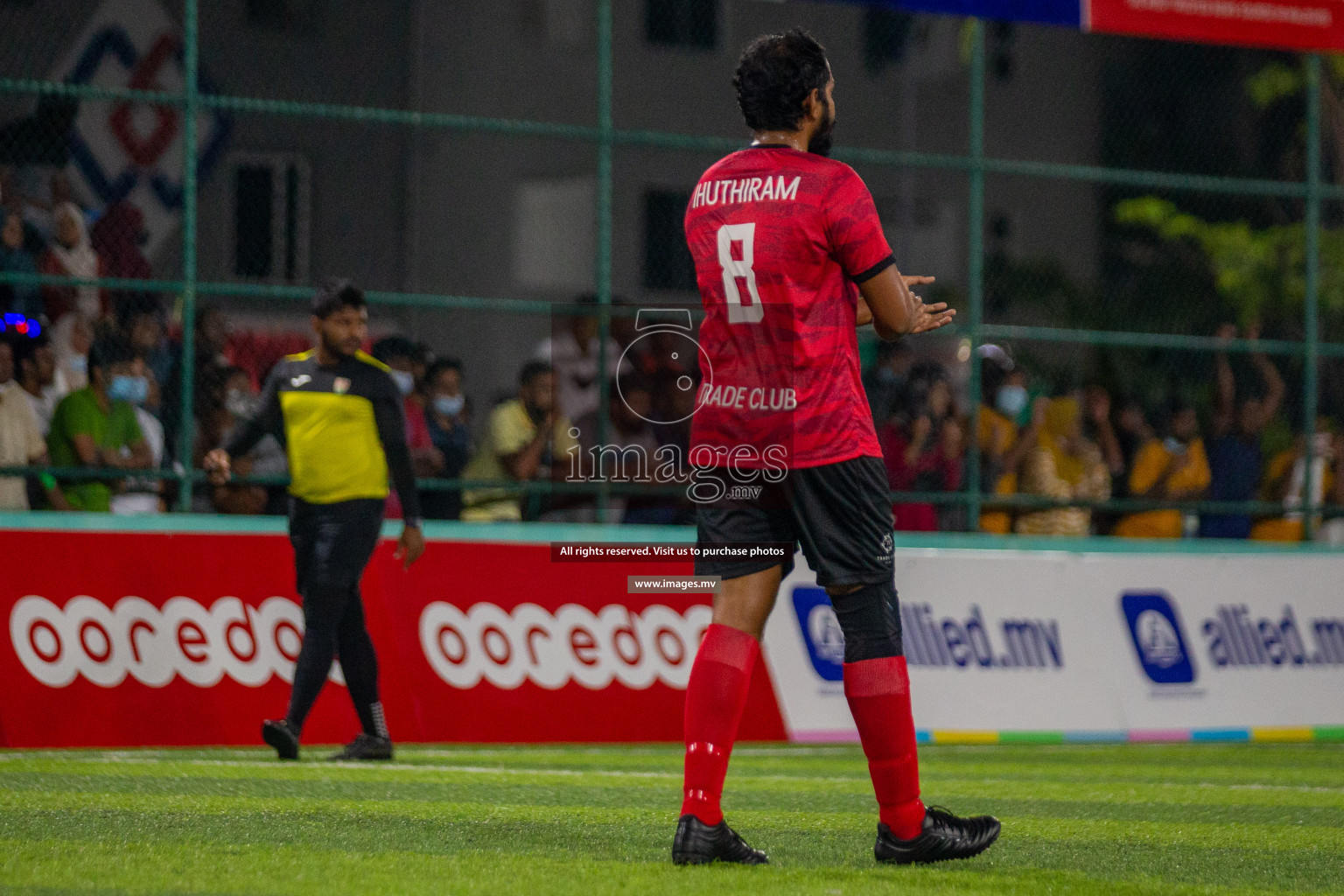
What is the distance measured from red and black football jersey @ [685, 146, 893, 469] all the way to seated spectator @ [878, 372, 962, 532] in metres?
7.18

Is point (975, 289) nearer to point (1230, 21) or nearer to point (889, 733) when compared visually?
point (1230, 21)

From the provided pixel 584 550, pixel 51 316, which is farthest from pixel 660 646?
pixel 51 316

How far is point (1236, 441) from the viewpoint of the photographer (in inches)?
524

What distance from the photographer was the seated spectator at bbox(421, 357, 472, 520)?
10.8 m

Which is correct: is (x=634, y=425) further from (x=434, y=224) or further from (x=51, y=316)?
(x=434, y=224)

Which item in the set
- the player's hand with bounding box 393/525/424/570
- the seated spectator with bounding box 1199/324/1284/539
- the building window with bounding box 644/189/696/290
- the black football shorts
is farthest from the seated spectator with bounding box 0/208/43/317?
the building window with bounding box 644/189/696/290

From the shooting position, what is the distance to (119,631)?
9.12 meters

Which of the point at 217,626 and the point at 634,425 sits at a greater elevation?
the point at 634,425

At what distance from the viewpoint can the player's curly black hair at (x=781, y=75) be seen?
476 centimetres

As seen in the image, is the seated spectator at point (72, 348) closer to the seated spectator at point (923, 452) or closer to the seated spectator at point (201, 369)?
the seated spectator at point (201, 369)

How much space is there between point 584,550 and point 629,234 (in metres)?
17.5

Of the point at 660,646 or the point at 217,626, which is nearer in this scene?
the point at 217,626

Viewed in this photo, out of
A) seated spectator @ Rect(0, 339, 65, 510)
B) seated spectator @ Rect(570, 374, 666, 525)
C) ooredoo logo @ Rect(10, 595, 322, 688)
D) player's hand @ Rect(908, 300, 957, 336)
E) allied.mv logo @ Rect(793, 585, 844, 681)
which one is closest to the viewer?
player's hand @ Rect(908, 300, 957, 336)

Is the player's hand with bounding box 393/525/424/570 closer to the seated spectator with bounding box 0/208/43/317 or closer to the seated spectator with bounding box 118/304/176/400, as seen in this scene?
the seated spectator with bounding box 118/304/176/400
